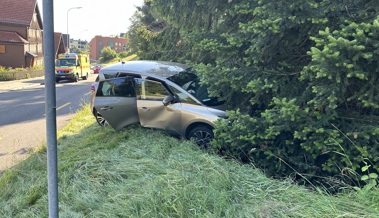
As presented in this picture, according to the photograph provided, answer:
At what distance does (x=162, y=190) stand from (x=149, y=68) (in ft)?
13.0

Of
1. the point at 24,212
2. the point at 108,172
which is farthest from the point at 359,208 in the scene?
the point at 24,212

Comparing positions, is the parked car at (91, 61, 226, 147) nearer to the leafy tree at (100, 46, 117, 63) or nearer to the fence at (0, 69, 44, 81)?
the fence at (0, 69, 44, 81)

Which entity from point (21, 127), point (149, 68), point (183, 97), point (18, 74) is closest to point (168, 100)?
point (183, 97)

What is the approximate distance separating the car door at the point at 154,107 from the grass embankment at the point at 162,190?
787 millimetres

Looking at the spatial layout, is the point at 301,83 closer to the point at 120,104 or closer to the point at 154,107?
the point at 154,107

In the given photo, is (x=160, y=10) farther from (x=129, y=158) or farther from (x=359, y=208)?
(x=359, y=208)

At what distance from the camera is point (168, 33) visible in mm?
9953

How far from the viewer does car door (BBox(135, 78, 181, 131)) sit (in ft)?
19.8

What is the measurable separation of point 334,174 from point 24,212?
3.56 m

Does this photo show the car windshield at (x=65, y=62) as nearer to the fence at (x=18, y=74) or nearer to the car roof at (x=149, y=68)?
the fence at (x=18, y=74)

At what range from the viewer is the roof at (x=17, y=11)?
35.9 meters

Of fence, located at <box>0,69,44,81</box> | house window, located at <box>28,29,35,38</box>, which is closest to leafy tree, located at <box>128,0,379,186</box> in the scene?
fence, located at <box>0,69,44,81</box>

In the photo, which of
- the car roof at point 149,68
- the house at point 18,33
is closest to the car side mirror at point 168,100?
the car roof at point 149,68

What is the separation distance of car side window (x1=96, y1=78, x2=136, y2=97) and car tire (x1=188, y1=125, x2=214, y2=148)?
155cm
